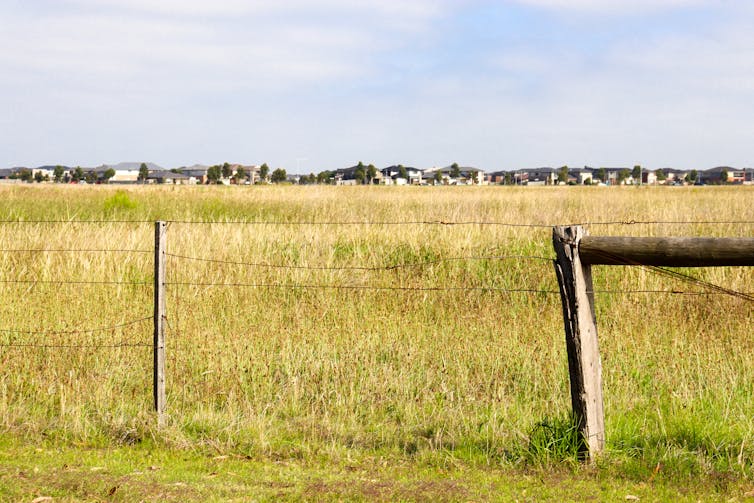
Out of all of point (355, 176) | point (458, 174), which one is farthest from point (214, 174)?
point (458, 174)

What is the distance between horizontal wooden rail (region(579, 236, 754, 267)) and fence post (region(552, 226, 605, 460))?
0.10 m

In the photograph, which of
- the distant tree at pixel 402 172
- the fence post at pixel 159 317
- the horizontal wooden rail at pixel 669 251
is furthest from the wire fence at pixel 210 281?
the distant tree at pixel 402 172

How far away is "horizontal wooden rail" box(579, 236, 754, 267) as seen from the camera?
464 cm

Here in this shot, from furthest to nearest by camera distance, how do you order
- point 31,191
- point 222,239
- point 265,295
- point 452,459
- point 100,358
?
point 31,191, point 222,239, point 265,295, point 100,358, point 452,459

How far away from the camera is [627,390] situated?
6441mm

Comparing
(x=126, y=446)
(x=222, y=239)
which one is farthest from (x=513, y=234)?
(x=126, y=446)

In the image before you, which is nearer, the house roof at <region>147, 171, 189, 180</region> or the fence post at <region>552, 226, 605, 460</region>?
the fence post at <region>552, 226, 605, 460</region>

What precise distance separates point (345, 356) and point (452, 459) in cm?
251

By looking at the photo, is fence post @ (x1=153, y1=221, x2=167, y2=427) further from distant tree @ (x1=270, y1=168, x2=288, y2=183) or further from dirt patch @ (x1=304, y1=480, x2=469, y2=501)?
distant tree @ (x1=270, y1=168, x2=288, y2=183)

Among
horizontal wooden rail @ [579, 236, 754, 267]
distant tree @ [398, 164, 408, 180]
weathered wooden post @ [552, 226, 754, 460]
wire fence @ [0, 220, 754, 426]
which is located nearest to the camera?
horizontal wooden rail @ [579, 236, 754, 267]

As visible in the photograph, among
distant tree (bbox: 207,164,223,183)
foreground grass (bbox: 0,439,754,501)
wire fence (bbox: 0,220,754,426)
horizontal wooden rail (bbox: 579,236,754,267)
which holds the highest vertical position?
distant tree (bbox: 207,164,223,183)

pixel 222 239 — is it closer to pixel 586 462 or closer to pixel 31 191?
pixel 586 462

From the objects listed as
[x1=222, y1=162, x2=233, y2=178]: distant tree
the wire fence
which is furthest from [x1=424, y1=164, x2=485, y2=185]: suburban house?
the wire fence

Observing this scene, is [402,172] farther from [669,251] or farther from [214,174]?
[669,251]
